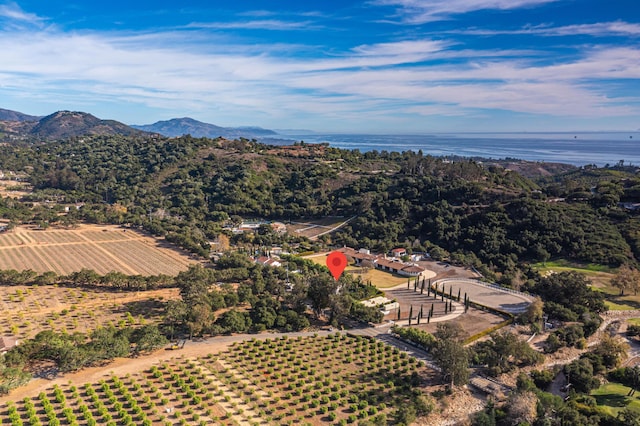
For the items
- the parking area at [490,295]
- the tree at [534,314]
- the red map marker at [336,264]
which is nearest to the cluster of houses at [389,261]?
the parking area at [490,295]

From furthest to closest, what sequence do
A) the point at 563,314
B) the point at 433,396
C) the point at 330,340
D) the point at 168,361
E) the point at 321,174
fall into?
the point at 321,174, the point at 563,314, the point at 330,340, the point at 168,361, the point at 433,396

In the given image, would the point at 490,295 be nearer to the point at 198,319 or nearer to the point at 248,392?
the point at 248,392

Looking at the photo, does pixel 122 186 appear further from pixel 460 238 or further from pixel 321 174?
pixel 460 238

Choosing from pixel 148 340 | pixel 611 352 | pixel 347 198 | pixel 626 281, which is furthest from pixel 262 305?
pixel 347 198

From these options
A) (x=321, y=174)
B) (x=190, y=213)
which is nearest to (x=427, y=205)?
(x=321, y=174)

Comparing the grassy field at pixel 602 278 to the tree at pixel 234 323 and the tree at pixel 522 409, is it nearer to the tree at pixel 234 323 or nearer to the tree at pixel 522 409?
the tree at pixel 522 409

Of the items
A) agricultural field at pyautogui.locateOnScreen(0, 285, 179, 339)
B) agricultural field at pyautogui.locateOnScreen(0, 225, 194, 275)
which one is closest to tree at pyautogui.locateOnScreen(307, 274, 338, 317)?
agricultural field at pyautogui.locateOnScreen(0, 285, 179, 339)
